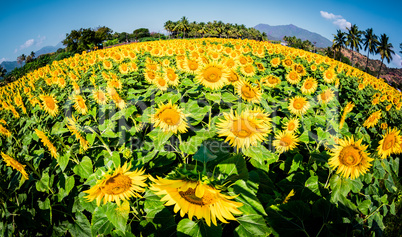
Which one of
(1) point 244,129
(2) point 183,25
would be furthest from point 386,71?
(1) point 244,129

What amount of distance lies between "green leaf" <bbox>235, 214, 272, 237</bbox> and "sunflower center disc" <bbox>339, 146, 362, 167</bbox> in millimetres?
1562

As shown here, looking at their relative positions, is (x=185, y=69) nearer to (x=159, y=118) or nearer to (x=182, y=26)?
(x=159, y=118)

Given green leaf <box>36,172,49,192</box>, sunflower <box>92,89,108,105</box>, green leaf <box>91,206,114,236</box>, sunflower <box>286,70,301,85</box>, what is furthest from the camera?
sunflower <box>286,70,301,85</box>

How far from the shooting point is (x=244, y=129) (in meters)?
1.79

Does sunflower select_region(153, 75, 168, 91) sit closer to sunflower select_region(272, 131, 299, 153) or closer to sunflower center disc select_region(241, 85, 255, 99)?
sunflower center disc select_region(241, 85, 255, 99)

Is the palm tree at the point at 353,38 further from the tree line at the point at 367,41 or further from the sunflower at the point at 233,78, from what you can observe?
the sunflower at the point at 233,78

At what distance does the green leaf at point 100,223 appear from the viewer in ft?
5.09

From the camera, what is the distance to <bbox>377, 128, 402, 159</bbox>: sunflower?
2270 mm

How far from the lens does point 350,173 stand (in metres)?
2.19

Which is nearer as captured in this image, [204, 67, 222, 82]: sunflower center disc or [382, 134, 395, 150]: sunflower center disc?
[382, 134, 395, 150]: sunflower center disc

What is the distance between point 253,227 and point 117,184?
1.09 metres

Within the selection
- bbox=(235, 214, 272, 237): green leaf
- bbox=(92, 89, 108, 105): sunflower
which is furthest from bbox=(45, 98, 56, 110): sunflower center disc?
bbox=(235, 214, 272, 237): green leaf


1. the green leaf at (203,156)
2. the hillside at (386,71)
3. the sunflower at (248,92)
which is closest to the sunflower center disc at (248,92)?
the sunflower at (248,92)

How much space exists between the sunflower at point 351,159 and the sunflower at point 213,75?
1.76 metres
